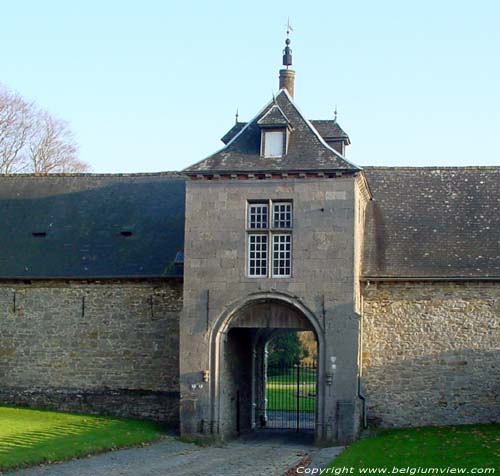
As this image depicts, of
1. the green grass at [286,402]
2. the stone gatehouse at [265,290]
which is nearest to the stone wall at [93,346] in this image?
the stone gatehouse at [265,290]

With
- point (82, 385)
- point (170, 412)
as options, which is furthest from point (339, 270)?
point (82, 385)

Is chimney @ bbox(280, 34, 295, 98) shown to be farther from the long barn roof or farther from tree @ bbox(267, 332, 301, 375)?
tree @ bbox(267, 332, 301, 375)

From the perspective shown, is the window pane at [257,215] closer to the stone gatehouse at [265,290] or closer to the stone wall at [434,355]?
the stone gatehouse at [265,290]

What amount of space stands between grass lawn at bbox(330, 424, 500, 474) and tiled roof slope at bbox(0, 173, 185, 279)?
313 inches

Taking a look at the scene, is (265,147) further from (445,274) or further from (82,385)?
(82,385)

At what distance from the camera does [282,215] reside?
2389cm

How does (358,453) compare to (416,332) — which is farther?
(416,332)

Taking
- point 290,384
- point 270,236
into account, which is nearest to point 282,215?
point 270,236

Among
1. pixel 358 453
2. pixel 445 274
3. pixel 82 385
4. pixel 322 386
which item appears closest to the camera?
pixel 358 453

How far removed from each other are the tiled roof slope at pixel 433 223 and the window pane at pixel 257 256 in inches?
123

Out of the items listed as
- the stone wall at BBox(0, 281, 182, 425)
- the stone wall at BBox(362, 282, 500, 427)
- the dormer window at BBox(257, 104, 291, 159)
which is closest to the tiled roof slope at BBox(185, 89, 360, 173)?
the dormer window at BBox(257, 104, 291, 159)

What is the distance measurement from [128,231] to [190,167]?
15.3 feet

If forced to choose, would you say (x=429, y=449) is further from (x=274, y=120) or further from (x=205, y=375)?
(x=274, y=120)

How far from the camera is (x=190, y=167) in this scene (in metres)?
24.2
